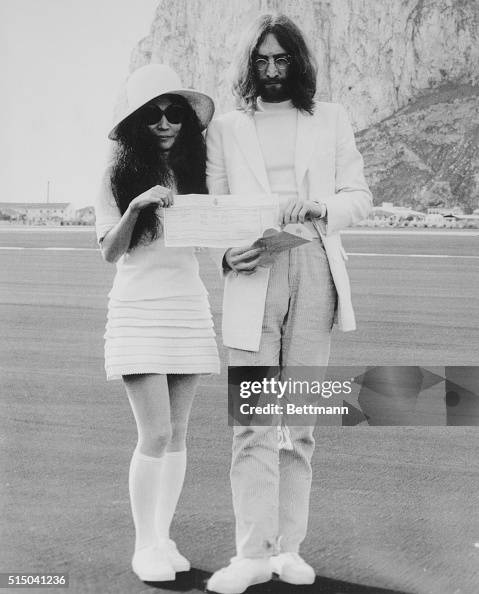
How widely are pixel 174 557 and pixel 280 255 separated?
98 centimetres

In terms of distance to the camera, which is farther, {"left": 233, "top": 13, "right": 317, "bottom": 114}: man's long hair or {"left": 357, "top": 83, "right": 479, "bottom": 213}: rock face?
{"left": 357, "top": 83, "right": 479, "bottom": 213}: rock face

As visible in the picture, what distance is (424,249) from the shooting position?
33.4ft

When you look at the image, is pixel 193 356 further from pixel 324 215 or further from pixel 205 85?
pixel 205 85

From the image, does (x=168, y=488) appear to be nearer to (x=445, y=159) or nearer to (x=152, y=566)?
(x=152, y=566)

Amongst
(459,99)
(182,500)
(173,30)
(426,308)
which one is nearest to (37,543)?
(182,500)

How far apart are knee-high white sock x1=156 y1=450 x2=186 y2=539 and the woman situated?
79 millimetres

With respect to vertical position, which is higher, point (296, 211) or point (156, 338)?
point (296, 211)

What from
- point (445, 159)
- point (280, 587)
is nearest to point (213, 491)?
point (280, 587)

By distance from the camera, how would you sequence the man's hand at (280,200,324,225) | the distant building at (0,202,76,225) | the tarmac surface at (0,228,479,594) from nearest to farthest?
1. the man's hand at (280,200,324,225)
2. the tarmac surface at (0,228,479,594)
3. the distant building at (0,202,76,225)

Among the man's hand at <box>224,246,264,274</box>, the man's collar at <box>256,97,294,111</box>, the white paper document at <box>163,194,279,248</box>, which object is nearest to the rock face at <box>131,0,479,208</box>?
the man's collar at <box>256,97,294,111</box>

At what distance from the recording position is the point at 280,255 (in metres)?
2.60

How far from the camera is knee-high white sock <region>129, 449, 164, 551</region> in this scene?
2.73 metres

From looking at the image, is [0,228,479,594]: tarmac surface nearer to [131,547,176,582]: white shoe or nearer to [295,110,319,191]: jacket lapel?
[131,547,176,582]: white shoe

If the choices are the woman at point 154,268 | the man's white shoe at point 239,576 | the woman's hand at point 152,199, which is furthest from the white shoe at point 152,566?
the woman's hand at point 152,199
